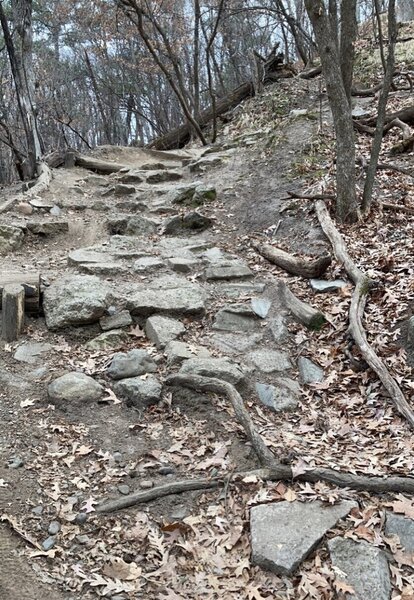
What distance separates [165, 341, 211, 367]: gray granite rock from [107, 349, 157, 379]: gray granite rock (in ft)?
0.56

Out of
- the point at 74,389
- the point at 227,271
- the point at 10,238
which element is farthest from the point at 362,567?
the point at 10,238

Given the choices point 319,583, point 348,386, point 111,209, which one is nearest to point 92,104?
point 111,209

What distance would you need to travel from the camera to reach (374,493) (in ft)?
11.1

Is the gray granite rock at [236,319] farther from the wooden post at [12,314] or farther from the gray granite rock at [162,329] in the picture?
the wooden post at [12,314]

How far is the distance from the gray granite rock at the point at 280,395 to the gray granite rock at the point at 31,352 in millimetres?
2005

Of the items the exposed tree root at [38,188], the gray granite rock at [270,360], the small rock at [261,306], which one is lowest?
the gray granite rock at [270,360]

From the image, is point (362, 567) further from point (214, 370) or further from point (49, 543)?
point (214, 370)

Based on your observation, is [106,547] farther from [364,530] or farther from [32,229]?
[32,229]

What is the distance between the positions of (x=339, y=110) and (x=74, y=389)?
16.8 feet

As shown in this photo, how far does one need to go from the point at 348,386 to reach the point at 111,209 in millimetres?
6302

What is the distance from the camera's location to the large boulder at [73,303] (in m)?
5.16

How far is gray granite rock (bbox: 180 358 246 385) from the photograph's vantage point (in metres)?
4.43

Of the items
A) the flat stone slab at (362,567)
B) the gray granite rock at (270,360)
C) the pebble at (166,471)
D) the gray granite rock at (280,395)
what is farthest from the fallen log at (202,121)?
the flat stone slab at (362,567)

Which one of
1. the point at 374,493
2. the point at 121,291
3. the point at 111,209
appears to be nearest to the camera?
the point at 374,493
